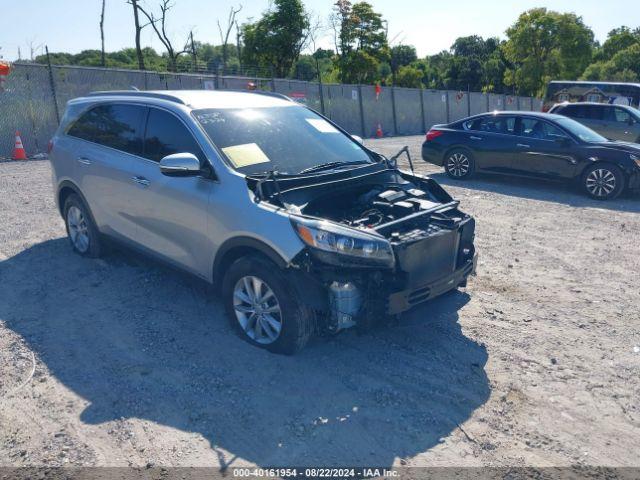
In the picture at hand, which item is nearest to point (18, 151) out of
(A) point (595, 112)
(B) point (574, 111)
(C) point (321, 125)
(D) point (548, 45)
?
(C) point (321, 125)

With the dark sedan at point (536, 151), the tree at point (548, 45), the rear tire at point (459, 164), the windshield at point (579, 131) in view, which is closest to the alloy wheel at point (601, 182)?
the dark sedan at point (536, 151)

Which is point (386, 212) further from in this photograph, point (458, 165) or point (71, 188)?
point (458, 165)

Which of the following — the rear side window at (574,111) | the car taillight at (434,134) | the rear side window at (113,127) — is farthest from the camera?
the rear side window at (574,111)

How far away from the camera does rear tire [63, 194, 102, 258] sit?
Answer: 571 cm

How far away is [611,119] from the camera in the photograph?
1403cm

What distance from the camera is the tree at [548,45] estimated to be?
4647 centimetres

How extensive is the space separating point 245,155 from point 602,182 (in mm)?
7724

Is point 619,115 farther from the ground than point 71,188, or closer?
farther from the ground

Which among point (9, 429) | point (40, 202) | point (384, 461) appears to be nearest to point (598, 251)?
point (384, 461)

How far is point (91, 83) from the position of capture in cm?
1606

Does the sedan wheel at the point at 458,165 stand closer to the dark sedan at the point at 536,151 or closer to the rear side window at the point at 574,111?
the dark sedan at the point at 536,151

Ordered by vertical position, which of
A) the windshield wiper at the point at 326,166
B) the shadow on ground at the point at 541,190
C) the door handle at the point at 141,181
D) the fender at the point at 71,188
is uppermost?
the windshield wiper at the point at 326,166

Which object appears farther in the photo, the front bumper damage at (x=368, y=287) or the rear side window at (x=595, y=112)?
the rear side window at (x=595, y=112)

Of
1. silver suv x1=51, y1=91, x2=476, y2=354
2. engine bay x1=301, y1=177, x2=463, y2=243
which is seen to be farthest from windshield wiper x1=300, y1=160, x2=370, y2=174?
engine bay x1=301, y1=177, x2=463, y2=243
